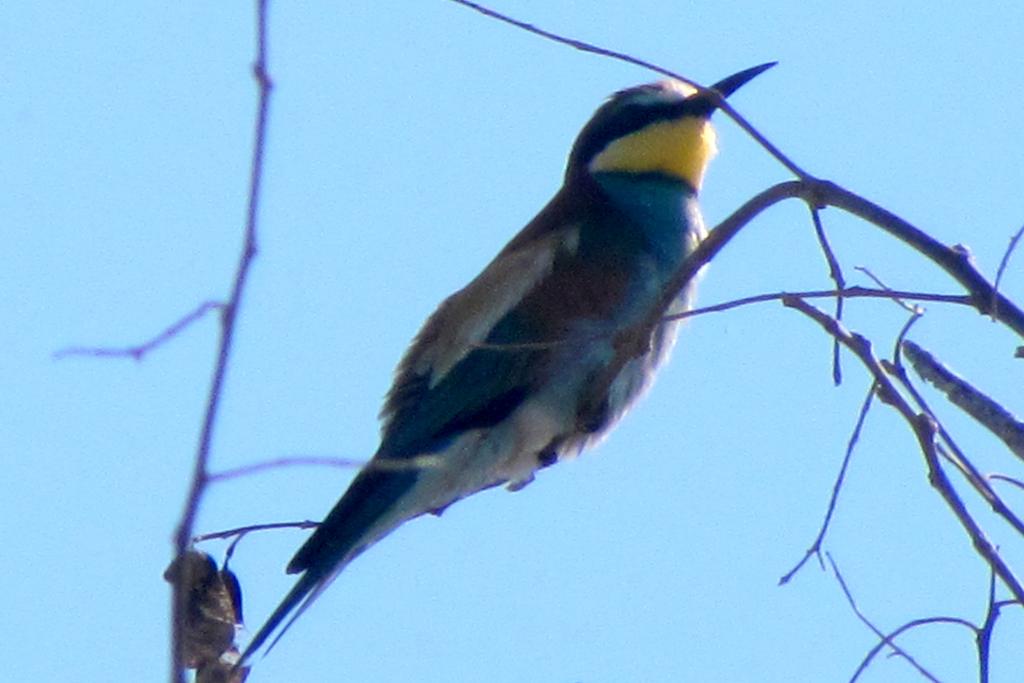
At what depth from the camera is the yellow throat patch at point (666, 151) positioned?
3.85m

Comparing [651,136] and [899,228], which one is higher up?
[651,136]

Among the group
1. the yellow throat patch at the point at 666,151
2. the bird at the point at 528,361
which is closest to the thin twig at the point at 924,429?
the bird at the point at 528,361

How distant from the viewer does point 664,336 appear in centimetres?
334

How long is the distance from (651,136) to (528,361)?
2.55ft

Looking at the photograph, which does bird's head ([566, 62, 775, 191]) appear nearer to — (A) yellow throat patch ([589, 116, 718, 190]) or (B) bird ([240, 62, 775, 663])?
(A) yellow throat patch ([589, 116, 718, 190])

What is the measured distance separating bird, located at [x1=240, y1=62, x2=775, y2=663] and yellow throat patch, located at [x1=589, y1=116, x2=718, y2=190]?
122 millimetres

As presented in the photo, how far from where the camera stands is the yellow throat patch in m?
3.85

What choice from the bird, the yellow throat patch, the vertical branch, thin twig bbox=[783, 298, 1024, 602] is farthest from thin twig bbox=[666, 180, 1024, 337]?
the yellow throat patch

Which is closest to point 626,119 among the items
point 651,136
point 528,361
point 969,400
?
point 651,136

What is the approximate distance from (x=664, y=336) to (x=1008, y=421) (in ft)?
4.67

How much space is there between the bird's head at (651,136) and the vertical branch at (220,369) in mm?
2791

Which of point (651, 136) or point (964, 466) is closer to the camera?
point (964, 466)

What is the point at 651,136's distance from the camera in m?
3.89

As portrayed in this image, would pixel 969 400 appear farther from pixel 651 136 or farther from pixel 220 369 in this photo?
pixel 651 136
